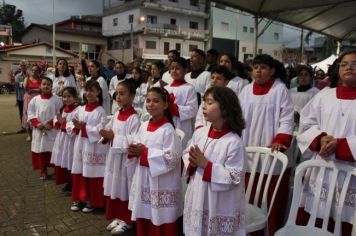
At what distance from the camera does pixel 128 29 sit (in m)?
40.5

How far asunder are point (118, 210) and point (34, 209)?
139cm

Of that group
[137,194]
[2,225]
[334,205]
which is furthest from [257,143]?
[2,225]

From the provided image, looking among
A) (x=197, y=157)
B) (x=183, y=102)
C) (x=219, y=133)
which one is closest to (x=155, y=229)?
(x=197, y=157)

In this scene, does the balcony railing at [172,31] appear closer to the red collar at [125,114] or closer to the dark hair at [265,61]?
the red collar at [125,114]

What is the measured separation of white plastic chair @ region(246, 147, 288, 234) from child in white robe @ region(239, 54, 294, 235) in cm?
16

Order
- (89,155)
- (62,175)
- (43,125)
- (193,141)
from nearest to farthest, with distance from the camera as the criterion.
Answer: (193,141)
(89,155)
(62,175)
(43,125)

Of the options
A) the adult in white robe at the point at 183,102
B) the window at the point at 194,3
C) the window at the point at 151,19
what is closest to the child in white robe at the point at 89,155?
the adult in white robe at the point at 183,102

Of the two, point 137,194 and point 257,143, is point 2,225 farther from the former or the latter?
point 257,143

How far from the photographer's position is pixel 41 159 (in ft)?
19.4

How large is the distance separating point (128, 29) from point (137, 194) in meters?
39.0

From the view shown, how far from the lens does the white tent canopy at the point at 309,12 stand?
7.67 metres

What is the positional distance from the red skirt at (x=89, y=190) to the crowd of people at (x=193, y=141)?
0.5 inches

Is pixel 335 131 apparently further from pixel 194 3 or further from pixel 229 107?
pixel 194 3

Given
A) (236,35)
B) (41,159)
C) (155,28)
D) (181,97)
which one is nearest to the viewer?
(181,97)
